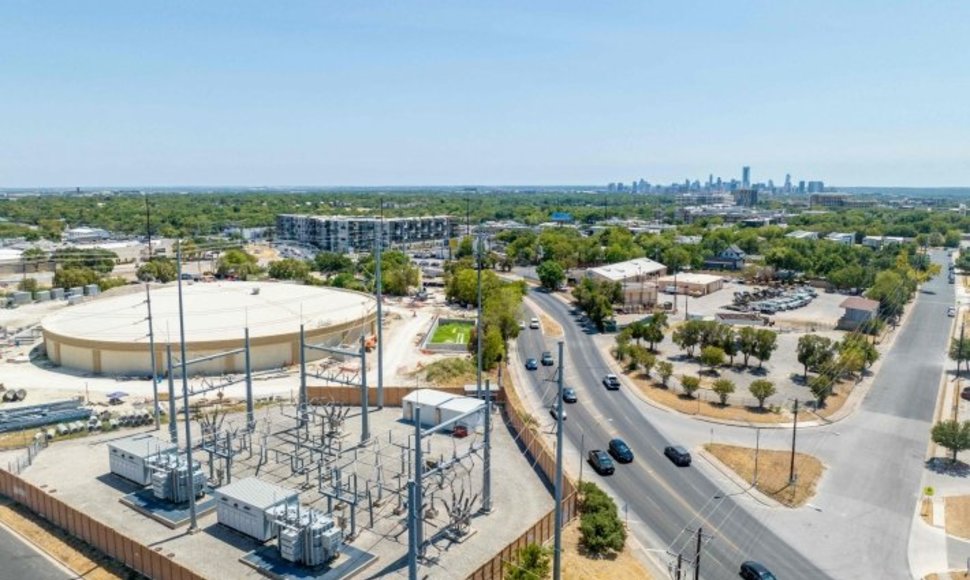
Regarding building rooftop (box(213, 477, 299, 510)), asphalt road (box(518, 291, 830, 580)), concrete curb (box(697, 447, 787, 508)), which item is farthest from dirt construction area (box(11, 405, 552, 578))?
concrete curb (box(697, 447, 787, 508))

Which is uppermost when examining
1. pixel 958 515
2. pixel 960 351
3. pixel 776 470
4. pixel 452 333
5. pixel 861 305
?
pixel 861 305

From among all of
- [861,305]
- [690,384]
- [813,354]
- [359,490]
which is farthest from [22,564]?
[861,305]

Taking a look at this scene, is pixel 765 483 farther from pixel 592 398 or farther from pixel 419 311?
pixel 419 311

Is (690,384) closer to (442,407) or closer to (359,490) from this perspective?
(442,407)

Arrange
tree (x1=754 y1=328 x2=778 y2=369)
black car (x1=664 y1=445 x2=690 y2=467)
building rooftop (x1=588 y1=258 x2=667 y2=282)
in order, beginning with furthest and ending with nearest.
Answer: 1. building rooftop (x1=588 y1=258 x2=667 y2=282)
2. tree (x1=754 y1=328 x2=778 y2=369)
3. black car (x1=664 y1=445 x2=690 y2=467)

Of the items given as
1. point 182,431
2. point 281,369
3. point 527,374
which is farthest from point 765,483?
point 281,369

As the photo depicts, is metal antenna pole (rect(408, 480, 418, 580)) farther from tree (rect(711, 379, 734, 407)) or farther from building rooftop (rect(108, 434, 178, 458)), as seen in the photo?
tree (rect(711, 379, 734, 407))
